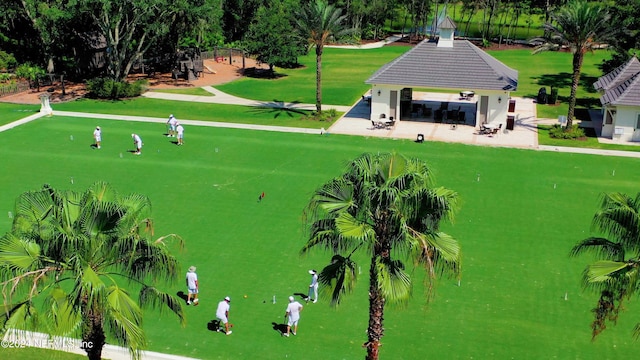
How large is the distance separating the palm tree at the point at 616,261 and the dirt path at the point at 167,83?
42.2 m

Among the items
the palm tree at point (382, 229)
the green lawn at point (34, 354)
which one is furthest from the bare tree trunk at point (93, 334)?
the palm tree at point (382, 229)

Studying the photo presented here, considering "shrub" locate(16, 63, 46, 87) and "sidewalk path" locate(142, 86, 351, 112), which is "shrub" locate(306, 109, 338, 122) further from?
"shrub" locate(16, 63, 46, 87)

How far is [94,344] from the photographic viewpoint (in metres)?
15.2

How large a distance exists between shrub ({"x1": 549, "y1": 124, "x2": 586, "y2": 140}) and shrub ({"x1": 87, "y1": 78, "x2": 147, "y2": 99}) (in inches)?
1153

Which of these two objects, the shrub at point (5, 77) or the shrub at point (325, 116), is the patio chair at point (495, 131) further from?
the shrub at point (5, 77)

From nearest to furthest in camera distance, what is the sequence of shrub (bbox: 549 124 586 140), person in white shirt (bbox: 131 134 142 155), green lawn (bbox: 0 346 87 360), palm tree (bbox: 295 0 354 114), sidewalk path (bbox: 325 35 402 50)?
green lawn (bbox: 0 346 87 360) < person in white shirt (bbox: 131 134 142 155) < shrub (bbox: 549 124 586 140) < palm tree (bbox: 295 0 354 114) < sidewalk path (bbox: 325 35 402 50)

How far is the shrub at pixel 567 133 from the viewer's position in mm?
40750

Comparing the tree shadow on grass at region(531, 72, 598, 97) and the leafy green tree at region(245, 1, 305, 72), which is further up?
the leafy green tree at region(245, 1, 305, 72)

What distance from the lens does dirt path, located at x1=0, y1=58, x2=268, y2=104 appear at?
50906mm

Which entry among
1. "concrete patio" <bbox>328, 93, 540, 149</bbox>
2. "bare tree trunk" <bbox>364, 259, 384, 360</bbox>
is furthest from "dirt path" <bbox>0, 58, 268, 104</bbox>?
"bare tree trunk" <bbox>364, 259, 384, 360</bbox>

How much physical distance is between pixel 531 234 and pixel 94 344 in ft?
60.0

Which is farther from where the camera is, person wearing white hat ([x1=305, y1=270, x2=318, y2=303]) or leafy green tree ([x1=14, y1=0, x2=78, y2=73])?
leafy green tree ([x1=14, y1=0, x2=78, y2=73])

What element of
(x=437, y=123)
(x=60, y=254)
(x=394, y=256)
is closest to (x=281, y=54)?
(x=437, y=123)

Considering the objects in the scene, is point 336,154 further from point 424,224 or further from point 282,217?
point 424,224
